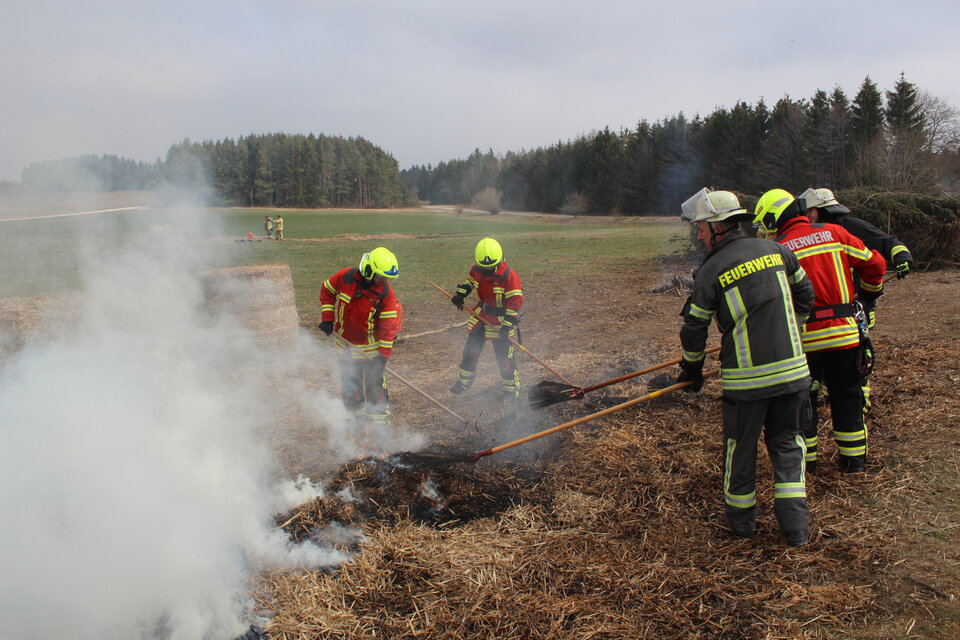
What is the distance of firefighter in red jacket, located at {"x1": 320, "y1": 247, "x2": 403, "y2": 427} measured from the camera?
602 centimetres

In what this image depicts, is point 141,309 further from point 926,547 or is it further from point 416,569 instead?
point 926,547

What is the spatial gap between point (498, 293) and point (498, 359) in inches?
34.0

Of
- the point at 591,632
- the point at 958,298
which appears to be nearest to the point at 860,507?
the point at 591,632

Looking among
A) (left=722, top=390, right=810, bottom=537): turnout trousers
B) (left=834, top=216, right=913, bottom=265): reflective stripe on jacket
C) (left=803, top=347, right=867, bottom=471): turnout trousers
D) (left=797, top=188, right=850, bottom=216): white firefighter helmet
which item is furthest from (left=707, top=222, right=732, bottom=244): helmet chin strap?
(left=834, top=216, right=913, bottom=265): reflective stripe on jacket

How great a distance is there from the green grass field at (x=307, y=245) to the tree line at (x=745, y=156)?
5227 mm

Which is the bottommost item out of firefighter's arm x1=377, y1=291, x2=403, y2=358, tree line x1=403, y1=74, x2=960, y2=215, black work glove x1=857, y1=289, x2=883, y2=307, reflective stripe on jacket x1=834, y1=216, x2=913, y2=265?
firefighter's arm x1=377, y1=291, x2=403, y2=358

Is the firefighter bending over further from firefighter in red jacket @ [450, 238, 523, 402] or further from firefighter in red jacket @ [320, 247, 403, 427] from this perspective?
firefighter in red jacket @ [320, 247, 403, 427]

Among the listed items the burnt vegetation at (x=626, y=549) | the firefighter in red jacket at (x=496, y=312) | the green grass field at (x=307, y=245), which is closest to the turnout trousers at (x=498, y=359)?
the firefighter in red jacket at (x=496, y=312)

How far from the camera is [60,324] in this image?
8133 mm

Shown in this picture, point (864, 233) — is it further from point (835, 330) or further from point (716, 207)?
point (716, 207)

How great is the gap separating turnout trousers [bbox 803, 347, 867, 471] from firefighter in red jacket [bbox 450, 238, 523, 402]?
352 centimetres

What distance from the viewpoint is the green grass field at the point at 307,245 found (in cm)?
712

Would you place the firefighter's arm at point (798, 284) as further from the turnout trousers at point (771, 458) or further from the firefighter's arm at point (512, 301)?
the firefighter's arm at point (512, 301)

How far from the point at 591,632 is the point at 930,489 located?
2.91m
